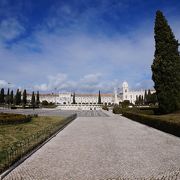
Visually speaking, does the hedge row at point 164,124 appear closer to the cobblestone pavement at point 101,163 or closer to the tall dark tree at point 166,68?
the tall dark tree at point 166,68

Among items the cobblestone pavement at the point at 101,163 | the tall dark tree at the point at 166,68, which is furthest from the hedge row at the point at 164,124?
the cobblestone pavement at the point at 101,163

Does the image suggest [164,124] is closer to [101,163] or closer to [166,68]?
[166,68]

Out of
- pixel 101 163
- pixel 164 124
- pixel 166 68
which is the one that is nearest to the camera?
pixel 101 163

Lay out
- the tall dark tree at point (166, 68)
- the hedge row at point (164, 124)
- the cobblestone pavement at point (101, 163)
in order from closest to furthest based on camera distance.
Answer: the cobblestone pavement at point (101, 163) < the hedge row at point (164, 124) < the tall dark tree at point (166, 68)

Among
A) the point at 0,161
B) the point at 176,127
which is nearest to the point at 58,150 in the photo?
the point at 0,161

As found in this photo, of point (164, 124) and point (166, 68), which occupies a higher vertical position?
point (166, 68)

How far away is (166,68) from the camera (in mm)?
26516

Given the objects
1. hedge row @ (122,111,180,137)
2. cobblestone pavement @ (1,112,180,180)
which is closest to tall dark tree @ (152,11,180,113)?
hedge row @ (122,111,180,137)

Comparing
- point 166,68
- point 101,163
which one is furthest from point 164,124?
point 101,163

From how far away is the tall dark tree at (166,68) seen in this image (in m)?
26.1

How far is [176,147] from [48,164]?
253 inches

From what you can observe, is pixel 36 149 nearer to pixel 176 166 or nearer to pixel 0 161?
pixel 0 161

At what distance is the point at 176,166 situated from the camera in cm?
844

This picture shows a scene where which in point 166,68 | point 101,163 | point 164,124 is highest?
point 166,68
